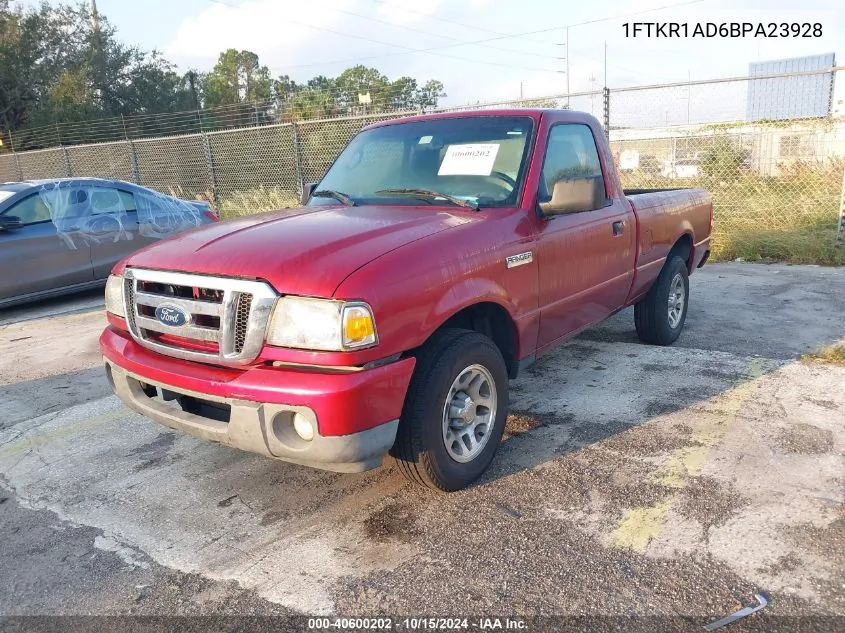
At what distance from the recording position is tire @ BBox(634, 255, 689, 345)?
5312mm

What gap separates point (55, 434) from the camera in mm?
4184

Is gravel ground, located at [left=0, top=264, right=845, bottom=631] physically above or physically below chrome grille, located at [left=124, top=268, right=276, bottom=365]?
below

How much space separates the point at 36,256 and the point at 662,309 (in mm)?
6662

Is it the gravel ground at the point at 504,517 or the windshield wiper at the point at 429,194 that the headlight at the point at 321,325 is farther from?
the windshield wiper at the point at 429,194

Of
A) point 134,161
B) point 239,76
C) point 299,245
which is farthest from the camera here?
point 239,76

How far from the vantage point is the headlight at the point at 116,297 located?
131 inches

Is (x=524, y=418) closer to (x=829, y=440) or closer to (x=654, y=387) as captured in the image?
(x=654, y=387)

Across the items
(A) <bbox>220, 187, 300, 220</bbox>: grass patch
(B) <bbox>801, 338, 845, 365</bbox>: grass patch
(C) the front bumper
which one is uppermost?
(A) <bbox>220, 187, 300, 220</bbox>: grass patch

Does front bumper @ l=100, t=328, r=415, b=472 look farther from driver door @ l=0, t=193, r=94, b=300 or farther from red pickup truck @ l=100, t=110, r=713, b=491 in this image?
driver door @ l=0, t=193, r=94, b=300

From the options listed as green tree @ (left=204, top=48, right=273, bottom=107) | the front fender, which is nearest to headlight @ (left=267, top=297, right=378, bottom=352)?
the front fender

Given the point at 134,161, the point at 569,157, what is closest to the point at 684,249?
the point at 569,157

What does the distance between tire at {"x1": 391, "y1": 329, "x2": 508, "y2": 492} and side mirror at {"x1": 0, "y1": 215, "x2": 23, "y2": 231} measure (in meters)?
6.31

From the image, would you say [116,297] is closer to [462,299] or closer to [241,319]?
[241,319]

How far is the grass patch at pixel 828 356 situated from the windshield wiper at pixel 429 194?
3.09 meters
